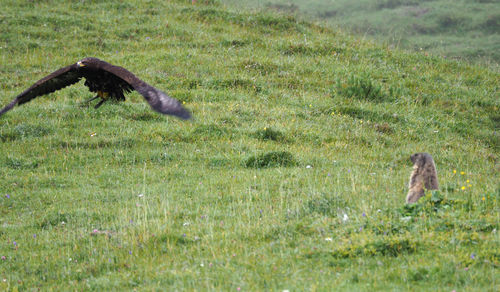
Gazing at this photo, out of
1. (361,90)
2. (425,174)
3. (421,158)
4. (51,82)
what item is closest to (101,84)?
(51,82)

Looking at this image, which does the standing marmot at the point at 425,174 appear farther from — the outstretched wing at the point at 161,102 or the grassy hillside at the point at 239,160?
the outstretched wing at the point at 161,102

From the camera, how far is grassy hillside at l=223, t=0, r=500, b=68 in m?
26.1

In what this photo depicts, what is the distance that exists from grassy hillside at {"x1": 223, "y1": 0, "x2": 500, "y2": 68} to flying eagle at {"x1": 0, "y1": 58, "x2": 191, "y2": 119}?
13.8m

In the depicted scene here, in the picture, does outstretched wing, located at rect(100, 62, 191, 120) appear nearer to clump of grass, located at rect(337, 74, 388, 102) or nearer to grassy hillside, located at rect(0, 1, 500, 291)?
grassy hillside, located at rect(0, 1, 500, 291)

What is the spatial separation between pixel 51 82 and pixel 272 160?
4.49 m

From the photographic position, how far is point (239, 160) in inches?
399

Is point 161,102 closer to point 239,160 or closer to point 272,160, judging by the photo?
point 239,160

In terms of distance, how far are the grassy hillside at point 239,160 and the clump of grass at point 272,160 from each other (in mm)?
29

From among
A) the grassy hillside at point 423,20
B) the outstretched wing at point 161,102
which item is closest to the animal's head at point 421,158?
the outstretched wing at point 161,102

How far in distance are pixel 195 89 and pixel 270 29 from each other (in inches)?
254

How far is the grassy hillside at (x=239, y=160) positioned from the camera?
553 centimetres

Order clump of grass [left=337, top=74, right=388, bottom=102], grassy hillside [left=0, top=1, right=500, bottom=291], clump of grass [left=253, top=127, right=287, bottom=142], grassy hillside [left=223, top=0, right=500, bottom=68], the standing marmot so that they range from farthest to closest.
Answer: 1. grassy hillside [left=223, top=0, right=500, bottom=68]
2. clump of grass [left=337, top=74, right=388, bottom=102]
3. clump of grass [left=253, top=127, right=287, bottom=142]
4. the standing marmot
5. grassy hillside [left=0, top=1, right=500, bottom=291]

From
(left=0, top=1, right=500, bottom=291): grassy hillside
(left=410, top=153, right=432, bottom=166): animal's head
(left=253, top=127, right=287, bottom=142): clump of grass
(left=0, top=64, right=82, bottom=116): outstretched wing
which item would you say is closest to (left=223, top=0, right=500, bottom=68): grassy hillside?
(left=0, top=1, right=500, bottom=291): grassy hillside

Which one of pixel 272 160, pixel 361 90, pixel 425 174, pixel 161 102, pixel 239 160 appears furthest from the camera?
pixel 361 90
